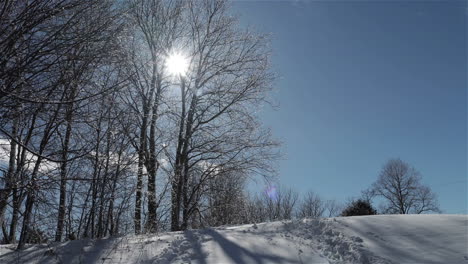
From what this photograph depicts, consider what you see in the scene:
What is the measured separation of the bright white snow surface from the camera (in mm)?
5012

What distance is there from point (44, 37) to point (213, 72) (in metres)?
10.1

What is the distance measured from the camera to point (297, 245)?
5.55 m

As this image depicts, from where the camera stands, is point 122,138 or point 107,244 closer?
point 107,244

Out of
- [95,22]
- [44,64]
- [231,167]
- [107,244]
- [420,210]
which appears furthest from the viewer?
[420,210]

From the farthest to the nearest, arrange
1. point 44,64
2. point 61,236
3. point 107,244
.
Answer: point 61,236 → point 107,244 → point 44,64

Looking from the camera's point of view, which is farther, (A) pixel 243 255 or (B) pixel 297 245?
(B) pixel 297 245

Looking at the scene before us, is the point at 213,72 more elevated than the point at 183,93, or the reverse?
the point at 213,72

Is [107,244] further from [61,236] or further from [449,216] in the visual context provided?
[449,216]

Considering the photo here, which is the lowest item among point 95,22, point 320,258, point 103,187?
point 320,258

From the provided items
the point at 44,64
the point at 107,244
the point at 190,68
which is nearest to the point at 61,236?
the point at 107,244

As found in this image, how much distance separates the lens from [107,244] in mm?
5965

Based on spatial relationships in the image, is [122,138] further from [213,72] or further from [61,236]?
[213,72]

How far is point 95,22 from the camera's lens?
15.8 ft

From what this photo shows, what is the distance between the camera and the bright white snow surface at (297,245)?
5.01 m
